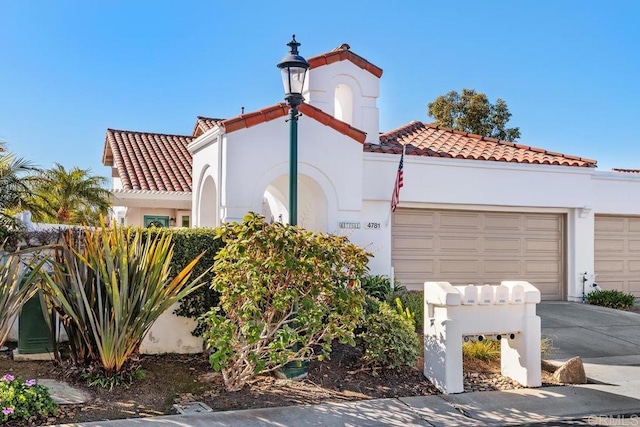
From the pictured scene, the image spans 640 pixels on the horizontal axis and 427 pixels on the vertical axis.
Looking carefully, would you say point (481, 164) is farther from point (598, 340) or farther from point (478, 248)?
point (598, 340)

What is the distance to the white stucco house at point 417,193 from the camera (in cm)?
1238

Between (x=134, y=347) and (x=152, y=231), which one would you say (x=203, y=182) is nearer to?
(x=152, y=231)

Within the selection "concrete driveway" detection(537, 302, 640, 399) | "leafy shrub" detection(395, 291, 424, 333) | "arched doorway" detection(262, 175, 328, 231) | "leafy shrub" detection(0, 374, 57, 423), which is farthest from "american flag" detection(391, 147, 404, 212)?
"leafy shrub" detection(0, 374, 57, 423)

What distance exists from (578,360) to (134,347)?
5901 mm

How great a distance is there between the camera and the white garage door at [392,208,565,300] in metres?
14.5

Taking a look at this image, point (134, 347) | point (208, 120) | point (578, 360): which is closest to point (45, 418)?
point (134, 347)

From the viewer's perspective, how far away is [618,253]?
16.6m

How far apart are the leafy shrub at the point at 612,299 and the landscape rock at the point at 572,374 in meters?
7.44

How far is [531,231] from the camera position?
51.3 ft

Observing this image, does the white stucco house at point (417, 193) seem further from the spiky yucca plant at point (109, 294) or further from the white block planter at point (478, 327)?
the white block planter at point (478, 327)

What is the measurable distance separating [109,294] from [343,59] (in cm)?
924

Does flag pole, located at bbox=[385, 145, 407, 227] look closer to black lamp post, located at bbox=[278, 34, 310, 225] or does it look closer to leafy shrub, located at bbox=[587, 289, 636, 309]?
black lamp post, located at bbox=[278, 34, 310, 225]

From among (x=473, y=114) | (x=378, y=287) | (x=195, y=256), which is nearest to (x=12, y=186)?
(x=195, y=256)

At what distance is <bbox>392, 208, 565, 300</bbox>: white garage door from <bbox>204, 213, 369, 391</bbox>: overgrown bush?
22.4 ft
